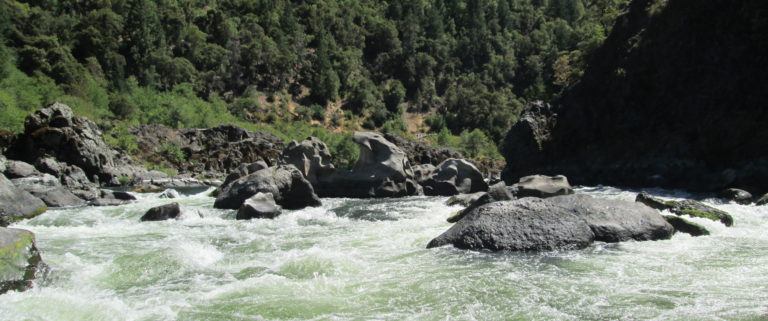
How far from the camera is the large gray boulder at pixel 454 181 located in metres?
29.9

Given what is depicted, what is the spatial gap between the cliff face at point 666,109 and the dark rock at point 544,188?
10591 millimetres

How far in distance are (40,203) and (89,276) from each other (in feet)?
38.6

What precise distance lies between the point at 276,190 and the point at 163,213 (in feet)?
15.5

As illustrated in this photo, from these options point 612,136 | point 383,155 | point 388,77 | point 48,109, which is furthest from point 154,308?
point 388,77

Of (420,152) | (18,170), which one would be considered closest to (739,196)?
(18,170)

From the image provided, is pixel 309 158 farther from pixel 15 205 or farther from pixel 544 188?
pixel 15 205

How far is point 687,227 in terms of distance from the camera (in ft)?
44.1

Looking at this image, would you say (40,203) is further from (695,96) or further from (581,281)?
(695,96)

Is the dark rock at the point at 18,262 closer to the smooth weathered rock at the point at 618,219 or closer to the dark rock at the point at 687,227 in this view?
the smooth weathered rock at the point at 618,219

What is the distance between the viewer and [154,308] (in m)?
8.02

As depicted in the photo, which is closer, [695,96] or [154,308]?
[154,308]

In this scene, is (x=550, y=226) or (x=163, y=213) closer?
(x=550, y=226)

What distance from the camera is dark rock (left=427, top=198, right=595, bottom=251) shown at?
1178cm

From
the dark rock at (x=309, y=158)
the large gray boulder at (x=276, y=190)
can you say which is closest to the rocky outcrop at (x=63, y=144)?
the dark rock at (x=309, y=158)
